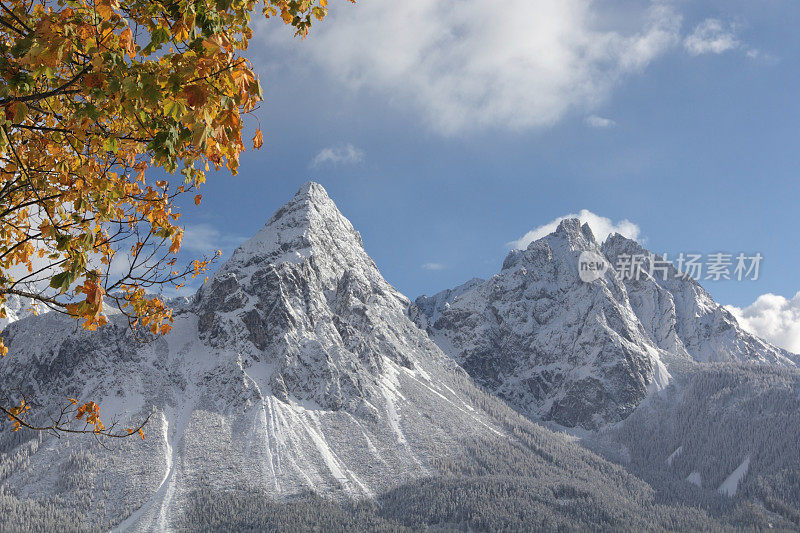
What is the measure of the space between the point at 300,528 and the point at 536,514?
67587 millimetres

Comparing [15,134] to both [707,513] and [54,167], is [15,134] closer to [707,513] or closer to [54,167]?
[54,167]

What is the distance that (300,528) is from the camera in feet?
445

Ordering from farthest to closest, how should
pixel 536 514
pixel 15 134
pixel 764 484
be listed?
1. pixel 764 484
2. pixel 536 514
3. pixel 15 134

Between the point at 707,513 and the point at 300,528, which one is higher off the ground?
the point at 300,528

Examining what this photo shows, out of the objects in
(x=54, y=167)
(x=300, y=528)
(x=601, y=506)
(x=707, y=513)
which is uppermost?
(x=54, y=167)

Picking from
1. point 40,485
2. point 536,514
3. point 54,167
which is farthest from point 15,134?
point 40,485

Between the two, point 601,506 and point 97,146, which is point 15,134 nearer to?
point 97,146

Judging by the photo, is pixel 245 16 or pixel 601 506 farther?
pixel 601 506

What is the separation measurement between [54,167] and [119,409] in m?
216

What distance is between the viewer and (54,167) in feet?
19.3

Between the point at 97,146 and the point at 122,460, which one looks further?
the point at 122,460

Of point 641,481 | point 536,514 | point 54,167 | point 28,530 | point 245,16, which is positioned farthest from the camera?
point 641,481

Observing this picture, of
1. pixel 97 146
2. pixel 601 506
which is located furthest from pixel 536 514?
pixel 97 146

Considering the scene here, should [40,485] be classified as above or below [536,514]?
above
